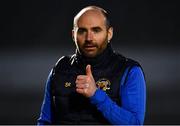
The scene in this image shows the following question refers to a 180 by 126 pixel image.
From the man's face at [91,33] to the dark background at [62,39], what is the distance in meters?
3.91

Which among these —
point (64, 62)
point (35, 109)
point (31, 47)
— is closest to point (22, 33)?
point (31, 47)

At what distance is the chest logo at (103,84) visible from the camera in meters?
2.17

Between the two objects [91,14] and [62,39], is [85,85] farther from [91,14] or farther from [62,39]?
[62,39]

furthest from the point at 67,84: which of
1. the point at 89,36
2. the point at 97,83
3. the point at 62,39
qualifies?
the point at 62,39

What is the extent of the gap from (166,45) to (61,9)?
1.27m

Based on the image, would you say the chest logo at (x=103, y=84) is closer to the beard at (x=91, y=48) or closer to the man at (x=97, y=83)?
the man at (x=97, y=83)

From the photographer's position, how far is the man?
2.04 m

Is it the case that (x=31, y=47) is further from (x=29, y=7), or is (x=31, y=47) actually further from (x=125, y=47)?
(x=125, y=47)

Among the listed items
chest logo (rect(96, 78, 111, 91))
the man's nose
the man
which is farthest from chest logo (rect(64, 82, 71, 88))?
the man's nose

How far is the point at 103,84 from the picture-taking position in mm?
2184

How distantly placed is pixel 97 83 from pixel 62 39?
13.9ft

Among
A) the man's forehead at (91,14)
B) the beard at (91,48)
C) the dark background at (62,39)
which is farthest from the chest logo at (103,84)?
the dark background at (62,39)

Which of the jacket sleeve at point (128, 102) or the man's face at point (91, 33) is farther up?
the man's face at point (91, 33)

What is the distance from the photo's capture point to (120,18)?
249 inches
